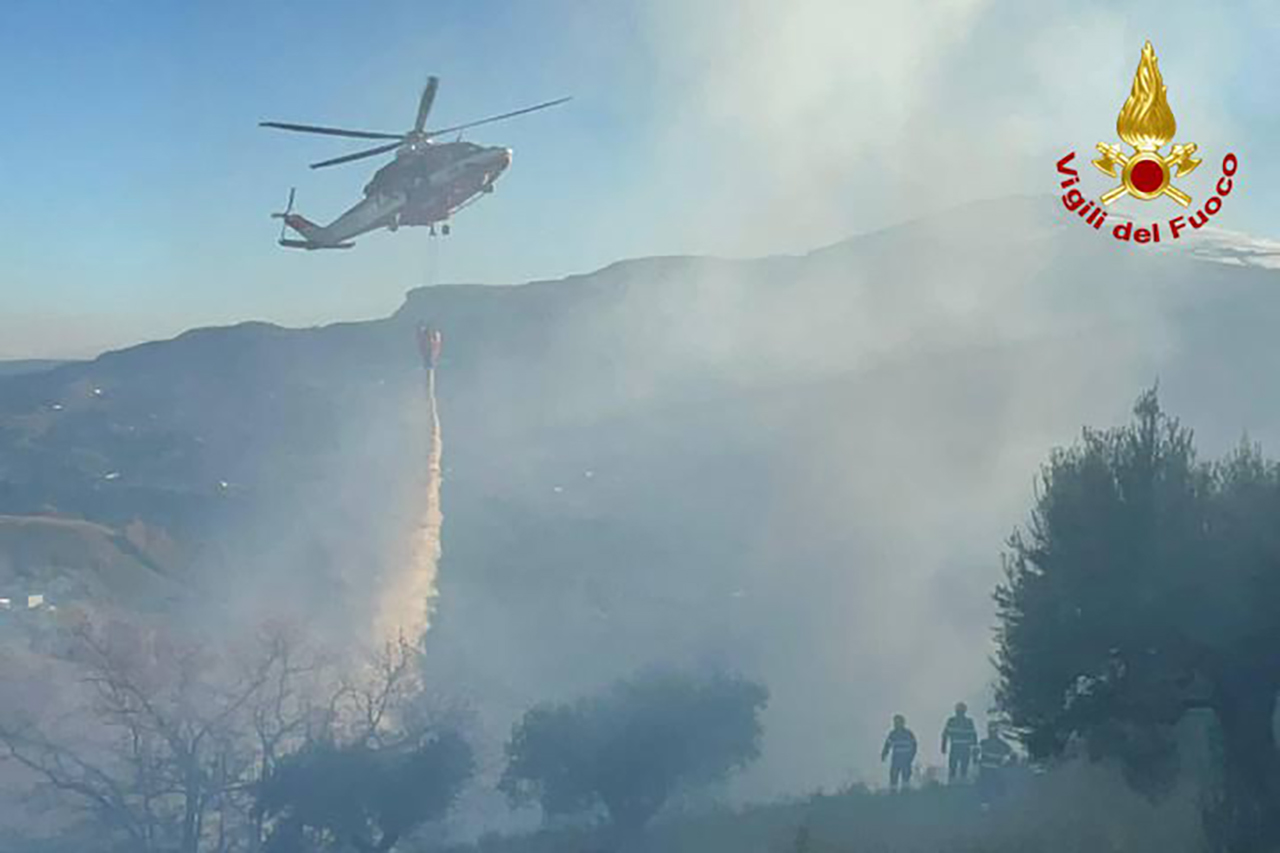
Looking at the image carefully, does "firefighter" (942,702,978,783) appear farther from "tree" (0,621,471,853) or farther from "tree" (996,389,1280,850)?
"tree" (0,621,471,853)

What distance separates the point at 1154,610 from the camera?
14898 mm

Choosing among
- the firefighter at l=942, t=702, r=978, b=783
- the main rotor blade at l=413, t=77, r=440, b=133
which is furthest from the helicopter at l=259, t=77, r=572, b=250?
the firefighter at l=942, t=702, r=978, b=783

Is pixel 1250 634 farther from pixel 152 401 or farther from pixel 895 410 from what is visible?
pixel 152 401

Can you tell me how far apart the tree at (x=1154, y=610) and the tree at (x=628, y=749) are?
55.4 ft

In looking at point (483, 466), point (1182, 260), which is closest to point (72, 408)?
point (483, 466)

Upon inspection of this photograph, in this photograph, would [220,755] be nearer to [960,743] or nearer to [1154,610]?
[960,743]

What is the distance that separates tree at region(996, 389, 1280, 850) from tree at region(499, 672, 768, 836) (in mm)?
16884

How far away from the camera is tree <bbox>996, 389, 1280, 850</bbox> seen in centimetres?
1456

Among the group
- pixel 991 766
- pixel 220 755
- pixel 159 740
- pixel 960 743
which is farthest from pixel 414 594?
pixel 991 766

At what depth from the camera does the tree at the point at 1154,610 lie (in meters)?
14.6

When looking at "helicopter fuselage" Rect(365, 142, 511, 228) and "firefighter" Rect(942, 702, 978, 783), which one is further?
"helicopter fuselage" Rect(365, 142, 511, 228)

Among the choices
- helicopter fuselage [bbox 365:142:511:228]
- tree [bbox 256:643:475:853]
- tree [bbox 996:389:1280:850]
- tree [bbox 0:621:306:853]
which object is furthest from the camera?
tree [bbox 0:621:306:853]

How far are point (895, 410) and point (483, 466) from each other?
40.1m

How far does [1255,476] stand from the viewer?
16.0 metres
